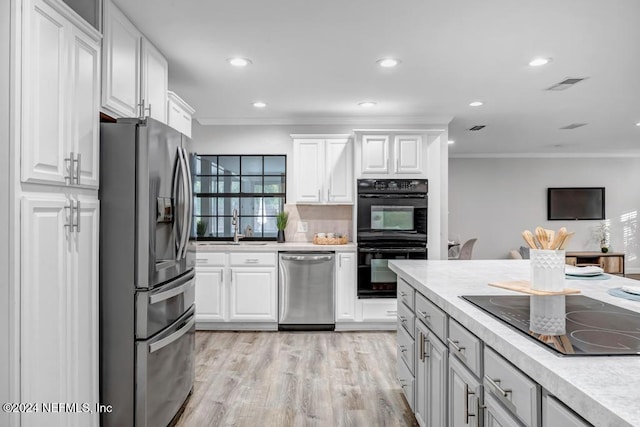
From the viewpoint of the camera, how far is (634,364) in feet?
3.12

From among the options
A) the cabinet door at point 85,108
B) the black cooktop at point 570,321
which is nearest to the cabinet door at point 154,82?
the cabinet door at point 85,108

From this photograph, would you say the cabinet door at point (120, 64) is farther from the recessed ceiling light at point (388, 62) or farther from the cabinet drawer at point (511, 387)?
the cabinet drawer at point (511, 387)

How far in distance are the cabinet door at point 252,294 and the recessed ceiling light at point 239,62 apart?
2161 millimetres

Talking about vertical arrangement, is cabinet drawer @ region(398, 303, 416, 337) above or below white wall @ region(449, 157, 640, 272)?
below

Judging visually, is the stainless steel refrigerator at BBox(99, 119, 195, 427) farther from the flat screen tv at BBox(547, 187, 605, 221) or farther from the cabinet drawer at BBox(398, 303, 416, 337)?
the flat screen tv at BBox(547, 187, 605, 221)

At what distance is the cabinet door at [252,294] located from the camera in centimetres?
441

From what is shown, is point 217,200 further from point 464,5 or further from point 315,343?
point 464,5

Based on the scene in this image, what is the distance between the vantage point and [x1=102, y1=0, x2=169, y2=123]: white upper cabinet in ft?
7.36

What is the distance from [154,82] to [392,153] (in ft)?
8.61

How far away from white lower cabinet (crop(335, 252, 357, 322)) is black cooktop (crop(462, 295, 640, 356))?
2783 millimetres

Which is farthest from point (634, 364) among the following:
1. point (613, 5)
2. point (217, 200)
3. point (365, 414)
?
point (217, 200)

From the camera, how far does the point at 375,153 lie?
4.54m

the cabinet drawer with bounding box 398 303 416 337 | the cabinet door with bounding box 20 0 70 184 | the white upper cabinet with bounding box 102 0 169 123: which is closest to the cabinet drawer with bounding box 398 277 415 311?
the cabinet drawer with bounding box 398 303 416 337

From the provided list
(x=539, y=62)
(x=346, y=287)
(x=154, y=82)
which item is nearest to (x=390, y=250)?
(x=346, y=287)
